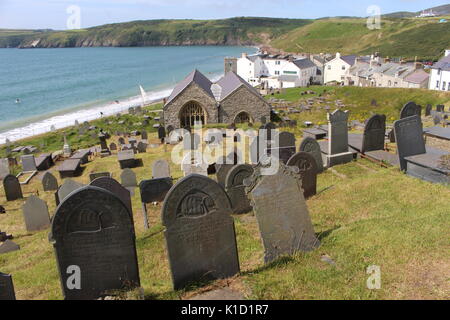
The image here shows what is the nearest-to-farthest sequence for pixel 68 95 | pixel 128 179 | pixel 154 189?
pixel 154 189
pixel 128 179
pixel 68 95

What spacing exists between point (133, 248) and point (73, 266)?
0.98m

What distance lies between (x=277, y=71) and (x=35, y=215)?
59291mm

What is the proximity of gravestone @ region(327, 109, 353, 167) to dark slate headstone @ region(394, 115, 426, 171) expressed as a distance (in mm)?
2574

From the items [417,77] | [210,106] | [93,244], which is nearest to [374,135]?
[93,244]

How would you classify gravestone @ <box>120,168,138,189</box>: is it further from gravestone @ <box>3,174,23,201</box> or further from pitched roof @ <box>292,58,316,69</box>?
pitched roof @ <box>292,58,316,69</box>

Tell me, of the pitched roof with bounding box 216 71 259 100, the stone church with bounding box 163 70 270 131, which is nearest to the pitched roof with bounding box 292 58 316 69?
the pitched roof with bounding box 216 71 259 100

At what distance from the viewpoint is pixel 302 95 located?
1815 inches

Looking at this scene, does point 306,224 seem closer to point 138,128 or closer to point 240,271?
point 240,271

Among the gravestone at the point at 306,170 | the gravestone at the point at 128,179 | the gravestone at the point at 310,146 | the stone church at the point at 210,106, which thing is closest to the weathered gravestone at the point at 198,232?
the gravestone at the point at 306,170

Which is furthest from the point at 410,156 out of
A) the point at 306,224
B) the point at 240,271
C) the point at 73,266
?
the point at 73,266

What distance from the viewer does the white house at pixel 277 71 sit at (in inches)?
2346

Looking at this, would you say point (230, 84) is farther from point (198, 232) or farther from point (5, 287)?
point (5, 287)

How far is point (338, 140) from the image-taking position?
13781 mm

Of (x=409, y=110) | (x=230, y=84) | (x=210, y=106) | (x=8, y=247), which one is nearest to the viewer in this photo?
(x=8, y=247)
